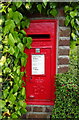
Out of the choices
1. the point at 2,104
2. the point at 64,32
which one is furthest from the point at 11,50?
the point at 64,32

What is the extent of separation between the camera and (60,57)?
3.27 meters

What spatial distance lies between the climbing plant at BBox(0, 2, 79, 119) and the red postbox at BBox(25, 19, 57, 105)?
12 centimetres

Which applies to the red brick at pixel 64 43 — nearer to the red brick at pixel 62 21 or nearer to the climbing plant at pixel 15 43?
the climbing plant at pixel 15 43

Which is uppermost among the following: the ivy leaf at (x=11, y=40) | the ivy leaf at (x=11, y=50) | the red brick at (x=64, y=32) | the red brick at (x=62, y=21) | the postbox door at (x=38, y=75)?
the red brick at (x=62, y=21)

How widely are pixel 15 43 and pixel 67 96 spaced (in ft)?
3.62

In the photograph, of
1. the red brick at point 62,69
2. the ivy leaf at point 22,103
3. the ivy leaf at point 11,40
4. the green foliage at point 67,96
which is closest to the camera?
the ivy leaf at point 11,40

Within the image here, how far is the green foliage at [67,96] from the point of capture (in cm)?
305

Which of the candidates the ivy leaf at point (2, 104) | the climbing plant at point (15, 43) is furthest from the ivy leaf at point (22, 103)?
the ivy leaf at point (2, 104)

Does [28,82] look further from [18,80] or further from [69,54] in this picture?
[69,54]

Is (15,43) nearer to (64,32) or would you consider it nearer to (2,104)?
(64,32)

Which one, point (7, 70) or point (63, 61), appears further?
point (63, 61)

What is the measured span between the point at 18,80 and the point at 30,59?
38 cm

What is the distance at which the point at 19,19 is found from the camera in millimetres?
3004

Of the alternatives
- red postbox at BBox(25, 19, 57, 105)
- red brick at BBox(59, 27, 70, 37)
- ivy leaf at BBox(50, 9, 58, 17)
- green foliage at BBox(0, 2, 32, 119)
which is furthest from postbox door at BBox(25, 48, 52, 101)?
ivy leaf at BBox(50, 9, 58, 17)
